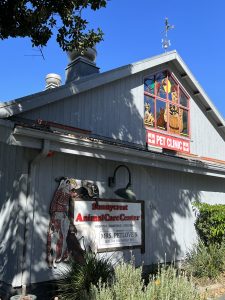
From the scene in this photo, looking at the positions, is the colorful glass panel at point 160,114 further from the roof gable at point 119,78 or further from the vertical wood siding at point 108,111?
the roof gable at point 119,78

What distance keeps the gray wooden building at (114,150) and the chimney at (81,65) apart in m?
0.03

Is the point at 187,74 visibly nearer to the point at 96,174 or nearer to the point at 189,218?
the point at 189,218

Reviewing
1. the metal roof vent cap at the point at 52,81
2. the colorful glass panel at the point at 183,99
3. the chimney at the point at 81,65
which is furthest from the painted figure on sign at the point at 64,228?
the metal roof vent cap at the point at 52,81

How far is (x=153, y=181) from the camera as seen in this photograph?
34.9ft

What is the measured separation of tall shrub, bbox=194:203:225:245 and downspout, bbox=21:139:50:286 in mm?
5891

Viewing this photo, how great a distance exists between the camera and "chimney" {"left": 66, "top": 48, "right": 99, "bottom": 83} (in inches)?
477

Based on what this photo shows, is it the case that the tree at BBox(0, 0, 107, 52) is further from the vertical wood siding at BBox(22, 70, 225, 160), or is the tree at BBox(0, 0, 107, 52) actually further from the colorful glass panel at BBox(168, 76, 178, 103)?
the colorful glass panel at BBox(168, 76, 178, 103)

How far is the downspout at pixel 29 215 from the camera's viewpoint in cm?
734

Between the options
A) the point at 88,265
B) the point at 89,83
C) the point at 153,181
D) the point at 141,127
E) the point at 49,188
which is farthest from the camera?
the point at 141,127

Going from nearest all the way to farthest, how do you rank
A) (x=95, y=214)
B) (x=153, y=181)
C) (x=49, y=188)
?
(x=49, y=188) → (x=95, y=214) → (x=153, y=181)

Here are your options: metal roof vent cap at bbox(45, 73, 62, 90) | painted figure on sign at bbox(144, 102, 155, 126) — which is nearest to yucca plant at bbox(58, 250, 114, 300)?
painted figure on sign at bbox(144, 102, 155, 126)

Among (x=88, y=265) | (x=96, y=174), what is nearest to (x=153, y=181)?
(x=96, y=174)

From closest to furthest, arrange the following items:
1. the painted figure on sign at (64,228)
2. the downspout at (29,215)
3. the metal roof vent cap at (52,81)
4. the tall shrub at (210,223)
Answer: the downspout at (29,215) < the painted figure on sign at (64,228) < the tall shrub at (210,223) < the metal roof vent cap at (52,81)

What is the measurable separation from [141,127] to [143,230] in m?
3.08
